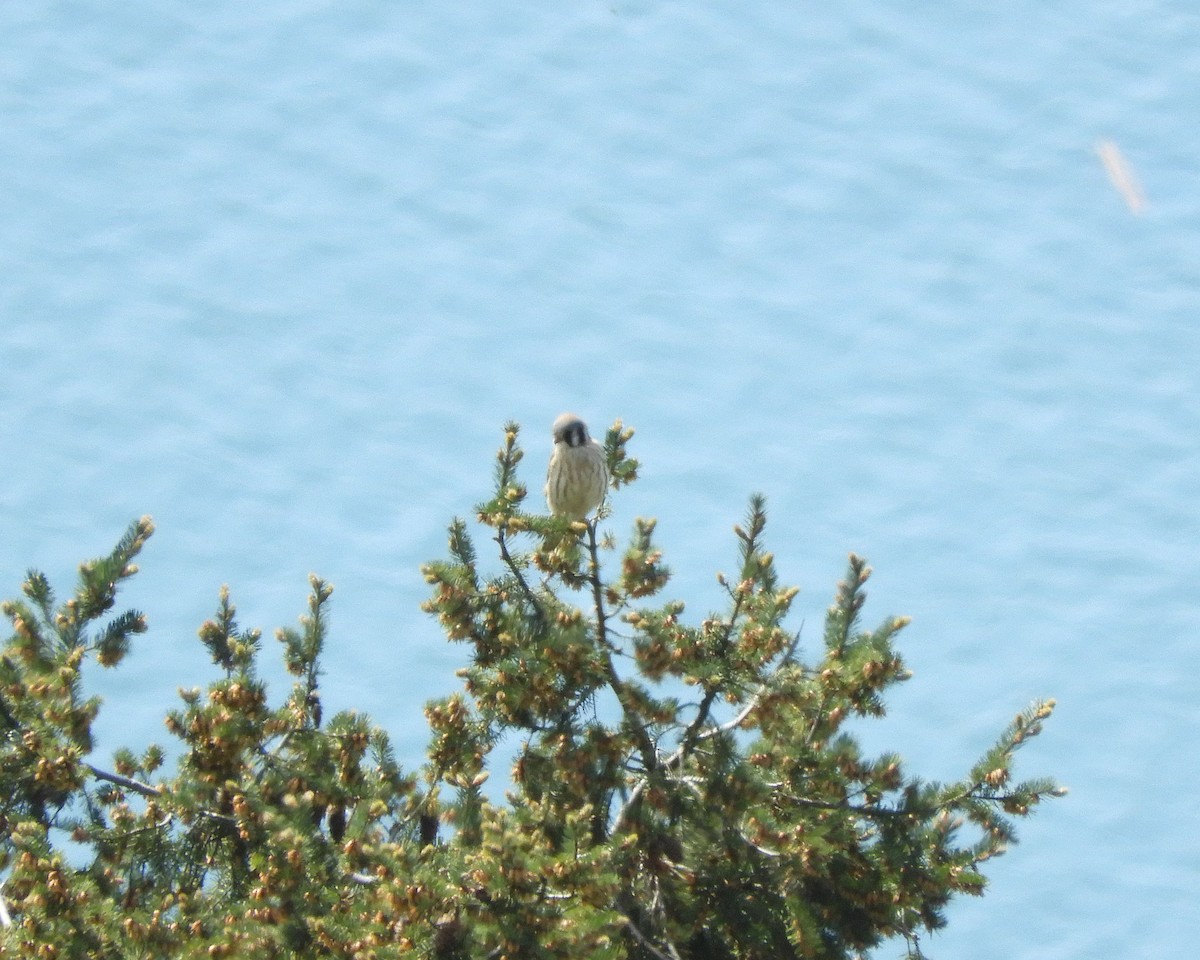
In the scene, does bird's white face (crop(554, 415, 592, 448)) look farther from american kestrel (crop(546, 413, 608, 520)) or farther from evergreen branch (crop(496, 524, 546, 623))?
evergreen branch (crop(496, 524, 546, 623))

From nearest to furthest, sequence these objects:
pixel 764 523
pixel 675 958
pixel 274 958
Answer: pixel 274 958
pixel 675 958
pixel 764 523

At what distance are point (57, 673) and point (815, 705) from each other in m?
2.01

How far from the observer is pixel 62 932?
5059 mm

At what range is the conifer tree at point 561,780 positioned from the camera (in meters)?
5.25

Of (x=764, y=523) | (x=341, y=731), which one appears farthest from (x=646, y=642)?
(x=341, y=731)

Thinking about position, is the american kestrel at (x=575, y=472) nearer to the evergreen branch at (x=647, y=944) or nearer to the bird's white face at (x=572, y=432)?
the bird's white face at (x=572, y=432)

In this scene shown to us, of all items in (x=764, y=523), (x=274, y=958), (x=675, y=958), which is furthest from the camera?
(x=764, y=523)

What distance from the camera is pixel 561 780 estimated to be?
5.45 m

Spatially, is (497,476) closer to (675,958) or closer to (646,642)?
(646,642)

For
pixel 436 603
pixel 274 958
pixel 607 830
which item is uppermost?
pixel 436 603

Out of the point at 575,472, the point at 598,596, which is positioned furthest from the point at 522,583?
the point at 575,472

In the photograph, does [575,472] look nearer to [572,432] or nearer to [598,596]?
[572,432]

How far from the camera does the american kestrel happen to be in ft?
24.9

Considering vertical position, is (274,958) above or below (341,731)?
below
